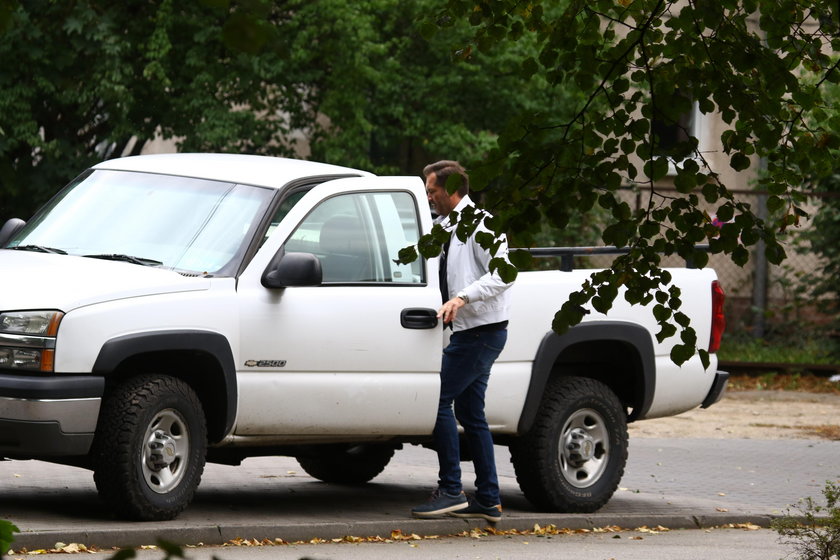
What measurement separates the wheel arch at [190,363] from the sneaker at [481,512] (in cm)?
153

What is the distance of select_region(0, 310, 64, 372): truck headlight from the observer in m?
7.32

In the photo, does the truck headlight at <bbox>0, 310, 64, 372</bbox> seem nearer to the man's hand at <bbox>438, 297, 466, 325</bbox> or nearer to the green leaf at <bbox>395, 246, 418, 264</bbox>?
the man's hand at <bbox>438, 297, 466, 325</bbox>

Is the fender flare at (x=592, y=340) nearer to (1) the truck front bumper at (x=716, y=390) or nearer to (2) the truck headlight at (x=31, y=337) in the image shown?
(1) the truck front bumper at (x=716, y=390)

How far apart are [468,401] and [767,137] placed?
3.35 m

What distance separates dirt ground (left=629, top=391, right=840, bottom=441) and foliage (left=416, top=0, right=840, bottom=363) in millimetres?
9269

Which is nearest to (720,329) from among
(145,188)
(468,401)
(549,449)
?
(549,449)

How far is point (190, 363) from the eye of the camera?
8.09m

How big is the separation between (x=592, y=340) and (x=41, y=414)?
11.6 feet

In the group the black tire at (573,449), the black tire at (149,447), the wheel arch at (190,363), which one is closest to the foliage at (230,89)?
the black tire at (573,449)

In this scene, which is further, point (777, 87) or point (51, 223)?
point (51, 223)

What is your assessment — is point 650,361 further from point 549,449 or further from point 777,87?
point 777,87

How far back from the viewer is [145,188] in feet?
28.6

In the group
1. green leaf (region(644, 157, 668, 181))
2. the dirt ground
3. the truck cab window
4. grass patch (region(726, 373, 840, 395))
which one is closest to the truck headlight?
the truck cab window

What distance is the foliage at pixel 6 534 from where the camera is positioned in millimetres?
3114
